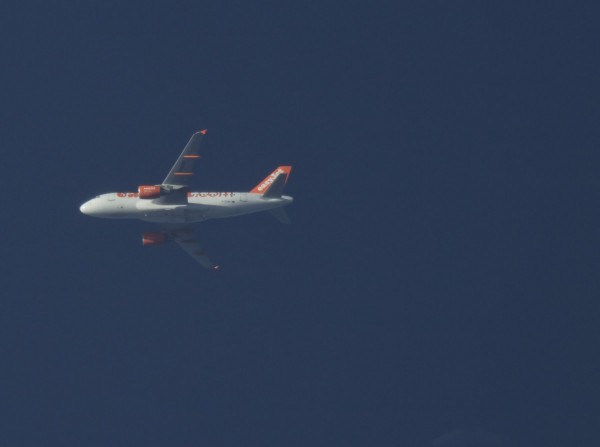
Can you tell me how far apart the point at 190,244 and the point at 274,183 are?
1206 centimetres

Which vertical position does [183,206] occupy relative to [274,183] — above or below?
below

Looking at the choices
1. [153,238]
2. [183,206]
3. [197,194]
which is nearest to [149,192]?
[183,206]

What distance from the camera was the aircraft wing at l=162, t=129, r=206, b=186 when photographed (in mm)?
118812

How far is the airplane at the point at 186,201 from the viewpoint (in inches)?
4727

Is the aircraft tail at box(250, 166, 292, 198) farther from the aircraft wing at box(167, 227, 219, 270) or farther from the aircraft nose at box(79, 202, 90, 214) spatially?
the aircraft nose at box(79, 202, 90, 214)

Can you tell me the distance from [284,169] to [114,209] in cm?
1386

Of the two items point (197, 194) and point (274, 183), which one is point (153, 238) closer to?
point (197, 194)

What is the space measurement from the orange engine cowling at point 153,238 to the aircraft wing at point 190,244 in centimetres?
103

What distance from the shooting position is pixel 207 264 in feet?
423

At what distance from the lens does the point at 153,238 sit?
414 feet

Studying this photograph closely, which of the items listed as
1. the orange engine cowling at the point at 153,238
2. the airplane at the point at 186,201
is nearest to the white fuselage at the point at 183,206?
the airplane at the point at 186,201

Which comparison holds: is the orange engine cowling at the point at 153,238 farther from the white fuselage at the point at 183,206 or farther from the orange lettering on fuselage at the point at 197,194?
the orange lettering on fuselage at the point at 197,194

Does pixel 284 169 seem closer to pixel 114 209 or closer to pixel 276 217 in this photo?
pixel 276 217

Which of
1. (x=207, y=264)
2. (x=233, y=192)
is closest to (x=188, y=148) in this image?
(x=233, y=192)
